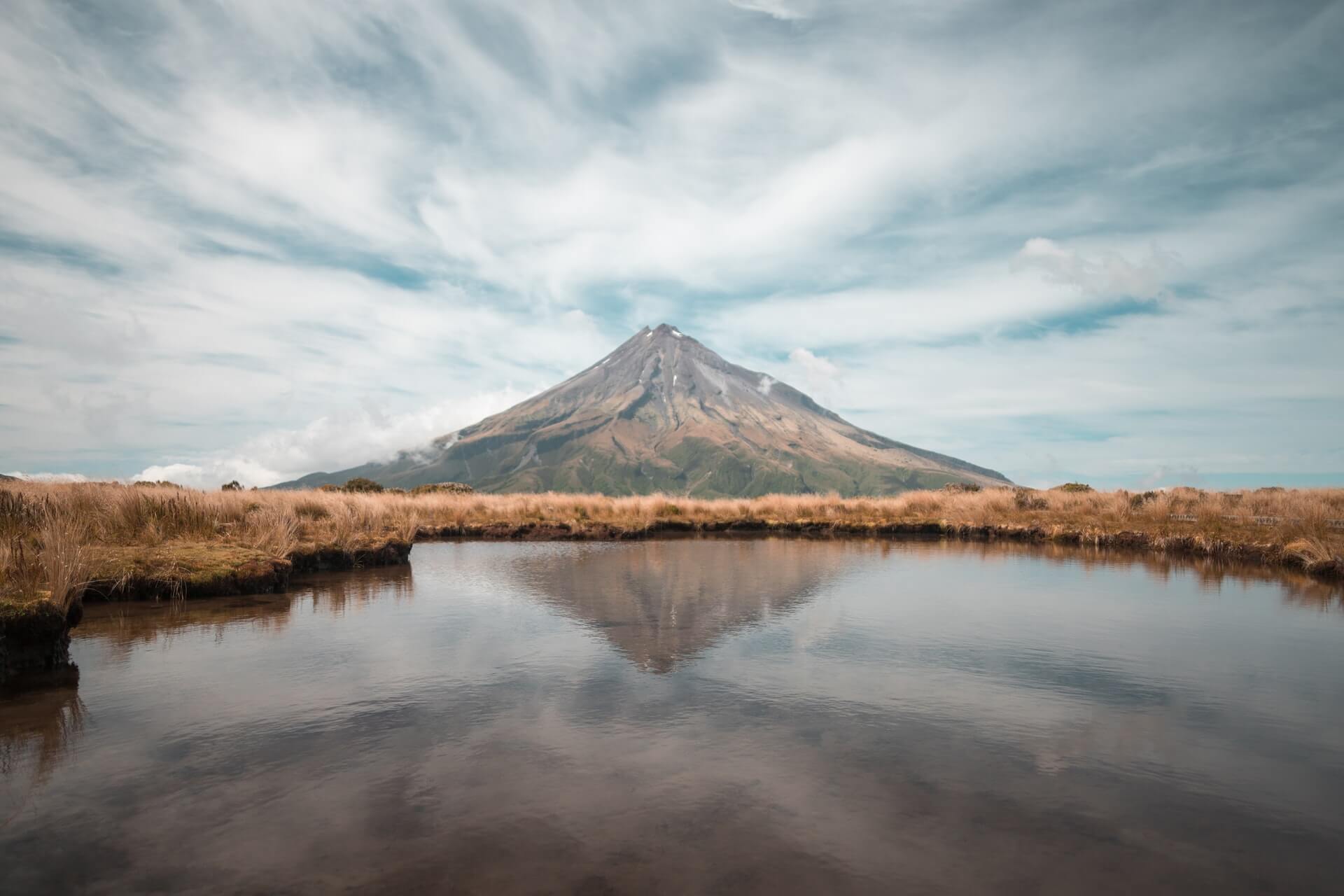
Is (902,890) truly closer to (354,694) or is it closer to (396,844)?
(396,844)

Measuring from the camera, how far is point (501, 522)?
33406mm

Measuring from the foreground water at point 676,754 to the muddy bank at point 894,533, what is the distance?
11.4 meters

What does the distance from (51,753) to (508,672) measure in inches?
179

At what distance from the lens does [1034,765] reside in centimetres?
649

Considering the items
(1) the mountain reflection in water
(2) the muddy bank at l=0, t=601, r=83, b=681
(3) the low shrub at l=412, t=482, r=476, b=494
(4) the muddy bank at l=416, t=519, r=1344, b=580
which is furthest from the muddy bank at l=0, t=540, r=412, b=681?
(3) the low shrub at l=412, t=482, r=476, b=494

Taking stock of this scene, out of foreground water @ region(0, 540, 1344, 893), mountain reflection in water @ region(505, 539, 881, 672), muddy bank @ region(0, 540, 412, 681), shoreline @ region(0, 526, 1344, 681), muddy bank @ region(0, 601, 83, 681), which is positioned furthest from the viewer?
mountain reflection in water @ region(505, 539, 881, 672)

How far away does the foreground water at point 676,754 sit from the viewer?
4.77 metres

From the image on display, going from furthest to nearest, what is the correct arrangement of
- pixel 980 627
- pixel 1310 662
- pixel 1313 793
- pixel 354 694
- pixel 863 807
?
pixel 980 627 < pixel 1310 662 < pixel 354 694 < pixel 1313 793 < pixel 863 807

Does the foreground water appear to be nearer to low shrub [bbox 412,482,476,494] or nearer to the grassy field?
the grassy field

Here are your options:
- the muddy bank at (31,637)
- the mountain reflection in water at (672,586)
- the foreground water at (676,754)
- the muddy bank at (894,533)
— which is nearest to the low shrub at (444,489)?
the muddy bank at (894,533)

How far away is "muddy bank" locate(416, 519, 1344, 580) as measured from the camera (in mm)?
22652

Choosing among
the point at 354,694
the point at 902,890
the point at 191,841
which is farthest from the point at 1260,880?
the point at 354,694

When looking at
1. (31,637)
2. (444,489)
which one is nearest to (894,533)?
(31,637)

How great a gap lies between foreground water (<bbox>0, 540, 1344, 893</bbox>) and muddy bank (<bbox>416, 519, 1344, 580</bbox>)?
11442mm
